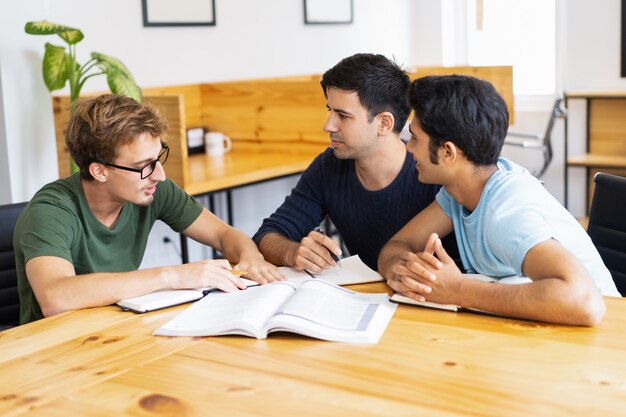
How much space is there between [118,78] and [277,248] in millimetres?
1249

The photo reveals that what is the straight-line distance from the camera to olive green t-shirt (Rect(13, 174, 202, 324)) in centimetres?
182

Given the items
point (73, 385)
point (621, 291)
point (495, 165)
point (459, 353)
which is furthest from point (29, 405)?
point (621, 291)

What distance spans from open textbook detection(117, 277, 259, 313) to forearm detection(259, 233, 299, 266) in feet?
0.99

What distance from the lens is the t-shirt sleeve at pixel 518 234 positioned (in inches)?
60.7

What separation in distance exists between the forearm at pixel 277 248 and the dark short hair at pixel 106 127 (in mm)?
400

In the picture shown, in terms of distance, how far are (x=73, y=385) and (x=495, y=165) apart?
3.29ft

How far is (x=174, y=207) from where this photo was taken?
7.19 feet

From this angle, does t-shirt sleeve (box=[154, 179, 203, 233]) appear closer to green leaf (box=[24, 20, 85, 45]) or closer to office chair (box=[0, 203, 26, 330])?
office chair (box=[0, 203, 26, 330])

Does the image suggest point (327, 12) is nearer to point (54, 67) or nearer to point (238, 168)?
point (238, 168)

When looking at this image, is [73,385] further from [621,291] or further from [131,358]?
[621,291]

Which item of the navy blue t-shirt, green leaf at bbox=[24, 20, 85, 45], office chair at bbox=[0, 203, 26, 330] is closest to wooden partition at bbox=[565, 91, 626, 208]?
the navy blue t-shirt

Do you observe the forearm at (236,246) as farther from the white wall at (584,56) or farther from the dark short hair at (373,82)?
the white wall at (584,56)

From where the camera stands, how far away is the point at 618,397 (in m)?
1.14

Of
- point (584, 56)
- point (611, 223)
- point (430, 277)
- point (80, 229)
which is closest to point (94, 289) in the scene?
point (80, 229)
